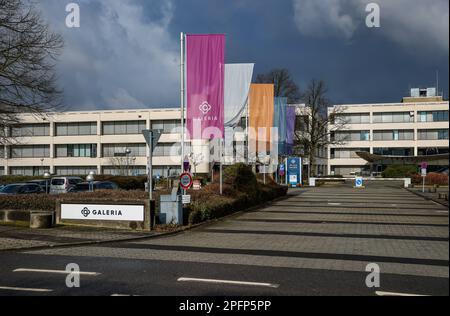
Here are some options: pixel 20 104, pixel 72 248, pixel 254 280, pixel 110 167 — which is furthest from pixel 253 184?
pixel 110 167

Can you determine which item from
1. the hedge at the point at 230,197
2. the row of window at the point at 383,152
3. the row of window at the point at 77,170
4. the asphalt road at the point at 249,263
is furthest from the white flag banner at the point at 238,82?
the row of window at the point at 383,152

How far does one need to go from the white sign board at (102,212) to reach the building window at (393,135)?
8959 centimetres

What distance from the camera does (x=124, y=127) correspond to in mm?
85312

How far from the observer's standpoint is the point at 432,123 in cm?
9319

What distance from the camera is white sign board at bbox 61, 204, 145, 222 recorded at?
15.7m

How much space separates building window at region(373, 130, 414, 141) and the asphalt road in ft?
280

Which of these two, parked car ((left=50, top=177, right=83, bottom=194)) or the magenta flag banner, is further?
parked car ((left=50, top=177, right=83, bottom=194))

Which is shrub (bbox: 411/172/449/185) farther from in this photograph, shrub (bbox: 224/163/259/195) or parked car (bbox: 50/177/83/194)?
parked car (bbox: 50/177/83/194)

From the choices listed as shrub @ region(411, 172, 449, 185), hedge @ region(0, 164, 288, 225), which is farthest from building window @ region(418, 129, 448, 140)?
hedge @ region(0, 164, 288, 225)

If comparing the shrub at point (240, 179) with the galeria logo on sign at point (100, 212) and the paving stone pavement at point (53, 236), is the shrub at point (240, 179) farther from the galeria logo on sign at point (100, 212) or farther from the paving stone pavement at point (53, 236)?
the paving stone pavement at point (53, 236)

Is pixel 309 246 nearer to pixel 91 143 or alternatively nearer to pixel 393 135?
pixel 91 143

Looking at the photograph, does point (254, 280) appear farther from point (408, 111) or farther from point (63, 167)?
point (408, 111)

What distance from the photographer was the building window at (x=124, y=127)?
280ft

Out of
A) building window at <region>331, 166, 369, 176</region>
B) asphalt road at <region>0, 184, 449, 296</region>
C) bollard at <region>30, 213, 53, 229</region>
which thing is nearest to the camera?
asphalt road at <region>0, 184, 449, 296</region>
